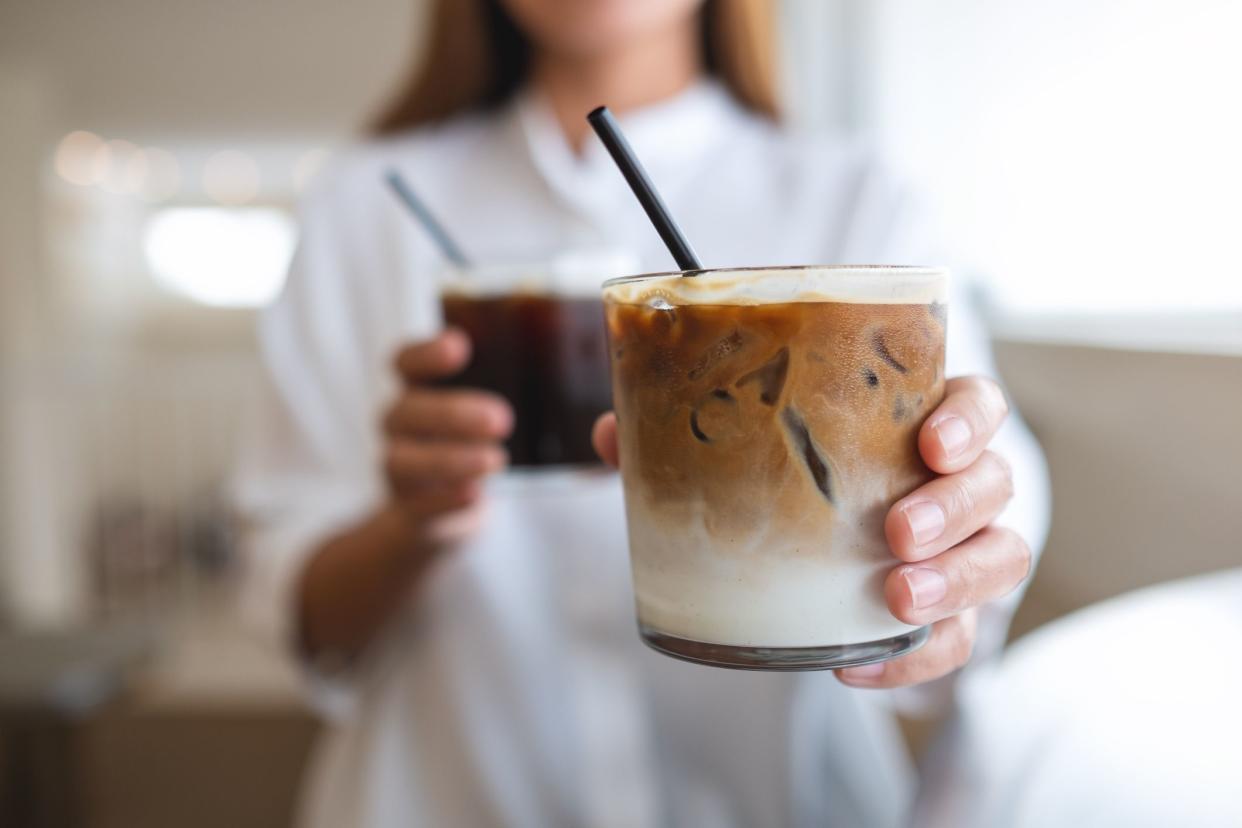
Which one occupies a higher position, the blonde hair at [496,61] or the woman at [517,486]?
the blonde hair at [496,61]

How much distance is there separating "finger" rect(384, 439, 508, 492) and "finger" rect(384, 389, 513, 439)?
0.04 feet

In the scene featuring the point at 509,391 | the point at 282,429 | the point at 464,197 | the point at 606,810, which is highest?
the point at 464,197

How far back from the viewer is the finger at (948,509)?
1.69 feet

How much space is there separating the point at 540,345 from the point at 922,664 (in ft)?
1.76

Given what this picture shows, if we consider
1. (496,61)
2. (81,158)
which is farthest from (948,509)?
(81,158)

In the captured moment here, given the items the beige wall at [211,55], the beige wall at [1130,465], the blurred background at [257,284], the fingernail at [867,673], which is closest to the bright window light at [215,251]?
the blurred background at [257,284]

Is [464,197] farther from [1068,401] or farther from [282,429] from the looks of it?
[1068,401]

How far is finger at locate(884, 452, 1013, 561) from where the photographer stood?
0.52m

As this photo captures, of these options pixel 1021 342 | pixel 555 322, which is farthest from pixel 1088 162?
pixel 555 322

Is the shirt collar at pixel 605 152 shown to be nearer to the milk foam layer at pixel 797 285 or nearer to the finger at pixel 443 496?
the finger at pixel 443 496

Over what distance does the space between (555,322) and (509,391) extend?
8 centimetres

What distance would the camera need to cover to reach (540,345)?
1.03 m

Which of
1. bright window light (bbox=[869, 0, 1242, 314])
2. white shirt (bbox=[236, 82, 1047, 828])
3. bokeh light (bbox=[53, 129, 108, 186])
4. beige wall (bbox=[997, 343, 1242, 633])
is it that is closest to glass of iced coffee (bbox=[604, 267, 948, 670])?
beige wall (bbox=[997, 343, 1242, 633])

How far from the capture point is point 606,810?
1202 millimetres
